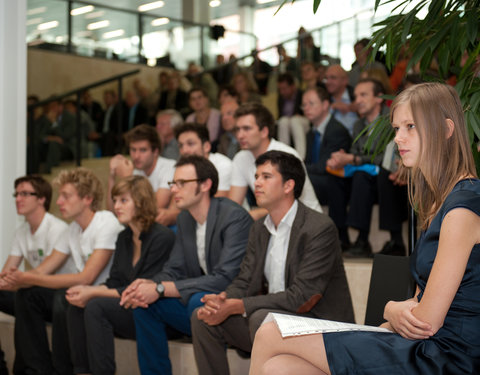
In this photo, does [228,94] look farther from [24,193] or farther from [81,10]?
[81,10]

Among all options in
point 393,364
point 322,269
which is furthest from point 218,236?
point 393,364

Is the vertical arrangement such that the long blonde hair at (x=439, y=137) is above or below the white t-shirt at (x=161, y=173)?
above

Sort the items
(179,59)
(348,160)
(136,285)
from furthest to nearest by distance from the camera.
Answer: (179,59) → (348,160) → (136,285)

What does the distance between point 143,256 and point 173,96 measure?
4.94 meters

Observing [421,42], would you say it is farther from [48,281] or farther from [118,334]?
[48,281]

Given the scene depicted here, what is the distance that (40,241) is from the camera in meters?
4.39

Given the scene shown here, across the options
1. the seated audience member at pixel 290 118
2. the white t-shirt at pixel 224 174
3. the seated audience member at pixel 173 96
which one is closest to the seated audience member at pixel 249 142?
the white t-shirt at pixel 224 174

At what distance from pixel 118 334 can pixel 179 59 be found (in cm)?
863

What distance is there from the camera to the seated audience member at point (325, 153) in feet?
14.2

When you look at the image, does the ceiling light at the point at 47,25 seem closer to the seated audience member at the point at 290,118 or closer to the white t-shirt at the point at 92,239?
the seated audience member at the point at 290,118

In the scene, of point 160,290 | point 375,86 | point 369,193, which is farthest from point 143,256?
point 375,86

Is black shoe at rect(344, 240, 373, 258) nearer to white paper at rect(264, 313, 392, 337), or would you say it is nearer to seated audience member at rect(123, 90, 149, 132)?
white paper at rect(264, 313, 392, 337)

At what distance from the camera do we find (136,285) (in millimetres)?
3326

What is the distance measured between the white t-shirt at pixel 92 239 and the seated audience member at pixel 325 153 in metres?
1.35
